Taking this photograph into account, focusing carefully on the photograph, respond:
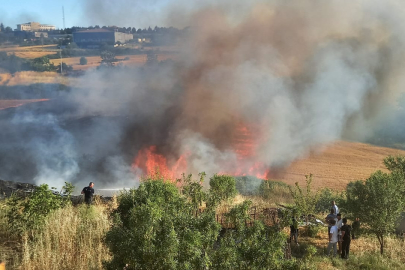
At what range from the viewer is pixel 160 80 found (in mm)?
27828

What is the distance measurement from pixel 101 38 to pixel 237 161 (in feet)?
117

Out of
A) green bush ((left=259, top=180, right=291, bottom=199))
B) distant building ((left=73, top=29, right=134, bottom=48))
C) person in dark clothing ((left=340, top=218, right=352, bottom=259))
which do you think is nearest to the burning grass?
person in dark clothing ((left=340, top=218, right=352, bottom=259))

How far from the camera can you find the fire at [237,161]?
19.0m

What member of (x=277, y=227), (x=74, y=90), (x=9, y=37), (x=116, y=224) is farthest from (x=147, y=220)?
(x=9, y=37)

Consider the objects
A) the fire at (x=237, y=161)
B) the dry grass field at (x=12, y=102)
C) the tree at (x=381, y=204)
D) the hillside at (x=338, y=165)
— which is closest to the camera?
the tree at (x=381, y=204)

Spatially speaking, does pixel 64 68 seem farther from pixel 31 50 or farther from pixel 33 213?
pixel 33 213

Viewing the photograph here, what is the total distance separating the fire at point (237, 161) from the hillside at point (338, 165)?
1945 millimetres

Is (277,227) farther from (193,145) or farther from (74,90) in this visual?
(74,90)

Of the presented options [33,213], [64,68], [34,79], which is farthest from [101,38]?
[33,213]

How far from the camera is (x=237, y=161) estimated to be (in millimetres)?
19969

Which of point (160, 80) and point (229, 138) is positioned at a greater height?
point (160, 80)

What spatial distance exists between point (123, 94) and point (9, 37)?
2229 cm

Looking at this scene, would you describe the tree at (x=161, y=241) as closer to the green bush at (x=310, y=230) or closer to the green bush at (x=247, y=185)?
the green bush at (x=310, y=230)

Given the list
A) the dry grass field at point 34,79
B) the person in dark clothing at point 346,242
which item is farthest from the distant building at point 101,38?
the person in dark clothing at point 346,242
